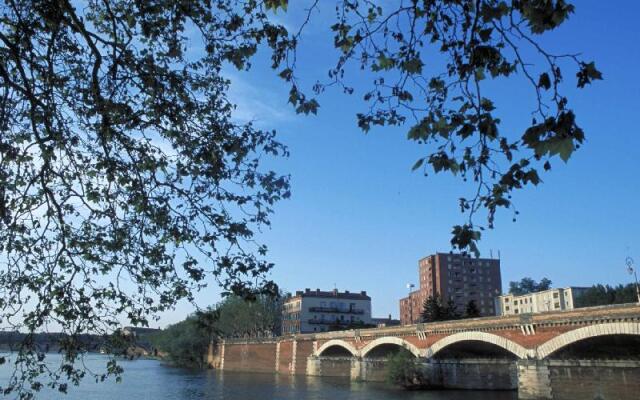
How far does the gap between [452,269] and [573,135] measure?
390 feet

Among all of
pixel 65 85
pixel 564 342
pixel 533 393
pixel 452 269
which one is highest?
pixel 452 269

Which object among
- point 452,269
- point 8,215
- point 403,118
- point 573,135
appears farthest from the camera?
point 452,269

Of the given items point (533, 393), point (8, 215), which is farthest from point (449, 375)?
point (8, 215)

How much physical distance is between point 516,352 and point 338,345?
27782 mm

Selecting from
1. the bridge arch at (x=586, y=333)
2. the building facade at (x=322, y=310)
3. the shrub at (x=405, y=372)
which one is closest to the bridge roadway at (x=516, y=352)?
the bridge arch at (x=586, y=333)

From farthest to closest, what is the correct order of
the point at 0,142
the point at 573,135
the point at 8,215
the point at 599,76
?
the point at 8,215
the point at 0,142
the point at 599,76
the point at 573,135

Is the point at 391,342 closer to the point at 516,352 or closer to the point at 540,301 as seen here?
the point at 516,352

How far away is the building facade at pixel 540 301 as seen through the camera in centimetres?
10106

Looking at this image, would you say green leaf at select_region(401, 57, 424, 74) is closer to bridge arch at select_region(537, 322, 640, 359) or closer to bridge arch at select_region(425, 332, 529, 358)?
bridge arch at select_region(537, 322, 640, 359)

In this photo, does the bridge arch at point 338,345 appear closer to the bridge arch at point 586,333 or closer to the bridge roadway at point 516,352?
the bridge roadway at point 516,352

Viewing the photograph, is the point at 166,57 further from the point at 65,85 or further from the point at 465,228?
the point at 465,228

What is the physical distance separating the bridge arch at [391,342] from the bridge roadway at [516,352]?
8 centimetres

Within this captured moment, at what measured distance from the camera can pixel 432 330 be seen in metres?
44.1

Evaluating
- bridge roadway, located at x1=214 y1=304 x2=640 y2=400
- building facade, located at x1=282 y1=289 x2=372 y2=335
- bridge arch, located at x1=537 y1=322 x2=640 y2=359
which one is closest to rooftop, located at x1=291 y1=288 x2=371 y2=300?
building facade, located at x1=282 y1=289 x2=372 y2=335
